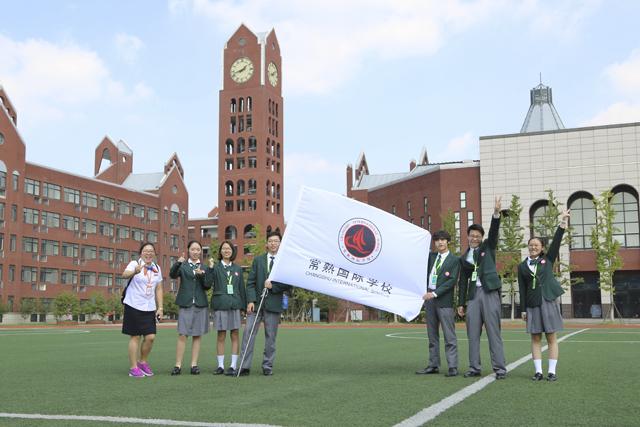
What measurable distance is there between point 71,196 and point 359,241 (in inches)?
2542

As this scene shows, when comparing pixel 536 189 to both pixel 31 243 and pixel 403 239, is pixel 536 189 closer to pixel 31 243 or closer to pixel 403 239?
pixel 31 243

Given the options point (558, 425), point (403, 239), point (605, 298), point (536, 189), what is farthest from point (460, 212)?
point (558, 425)

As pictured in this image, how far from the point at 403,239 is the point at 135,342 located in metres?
4.03

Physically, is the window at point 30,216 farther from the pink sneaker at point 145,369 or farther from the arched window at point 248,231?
the pink sneaker at point 145,369

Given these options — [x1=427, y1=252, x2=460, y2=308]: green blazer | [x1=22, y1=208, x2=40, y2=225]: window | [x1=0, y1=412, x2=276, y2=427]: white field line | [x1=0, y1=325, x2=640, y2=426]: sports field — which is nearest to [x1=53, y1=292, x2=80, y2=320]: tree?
[x1=22, y1=208, x2=40, y2=225]: window

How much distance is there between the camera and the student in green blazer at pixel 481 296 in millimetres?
9523

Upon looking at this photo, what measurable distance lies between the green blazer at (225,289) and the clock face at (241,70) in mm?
80984

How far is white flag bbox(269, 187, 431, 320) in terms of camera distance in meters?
9.92

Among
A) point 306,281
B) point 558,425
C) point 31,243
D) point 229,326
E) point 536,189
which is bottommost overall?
point 558,425

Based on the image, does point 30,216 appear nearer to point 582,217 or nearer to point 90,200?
point 90,200

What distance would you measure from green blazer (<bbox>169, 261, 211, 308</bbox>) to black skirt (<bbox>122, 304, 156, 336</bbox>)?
0.48m

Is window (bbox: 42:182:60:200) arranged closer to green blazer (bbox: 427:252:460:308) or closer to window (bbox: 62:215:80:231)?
window (bbox: 62:215:80:231)

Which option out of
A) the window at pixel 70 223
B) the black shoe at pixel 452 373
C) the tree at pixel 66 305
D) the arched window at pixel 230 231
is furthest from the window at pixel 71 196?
the black shoe at pixel 452 373

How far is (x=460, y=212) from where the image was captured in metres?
64.3
